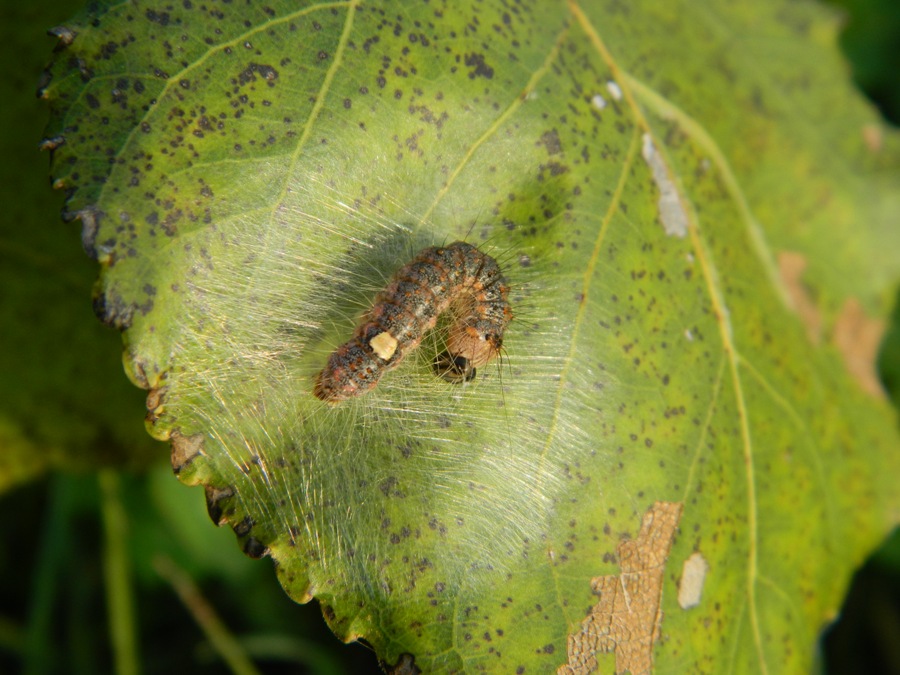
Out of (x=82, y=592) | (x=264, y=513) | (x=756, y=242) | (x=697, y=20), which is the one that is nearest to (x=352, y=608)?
(x=264, y=513)

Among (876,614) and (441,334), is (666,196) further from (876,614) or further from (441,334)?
(876,614)

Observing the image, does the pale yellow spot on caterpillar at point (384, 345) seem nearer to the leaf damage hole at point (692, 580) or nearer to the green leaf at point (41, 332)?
the leaf damage hole at point (692, 580)

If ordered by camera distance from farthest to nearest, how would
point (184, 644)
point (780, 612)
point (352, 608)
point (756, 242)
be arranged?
point (184, 644), point (756, 242), point (780, 612), point (352, 608)

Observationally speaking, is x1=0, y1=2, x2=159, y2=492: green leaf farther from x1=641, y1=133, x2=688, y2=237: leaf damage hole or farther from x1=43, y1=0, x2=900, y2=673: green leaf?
x1=641, y1=133, x2=688, y2=237: leaf damage hole

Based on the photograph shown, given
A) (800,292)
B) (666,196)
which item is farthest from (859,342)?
(666,196)

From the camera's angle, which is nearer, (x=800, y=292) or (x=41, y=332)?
(x=41, y=332)

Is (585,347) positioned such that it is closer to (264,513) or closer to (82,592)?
(264,513)

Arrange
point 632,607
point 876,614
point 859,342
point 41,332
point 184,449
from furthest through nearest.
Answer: point 876,614 < point 859,342 < point 41,332 < point 632,607 < point 184,449

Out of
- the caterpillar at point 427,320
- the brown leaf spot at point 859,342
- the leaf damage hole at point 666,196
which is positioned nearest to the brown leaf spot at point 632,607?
the caterpillar at point 427,320
